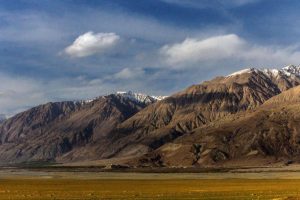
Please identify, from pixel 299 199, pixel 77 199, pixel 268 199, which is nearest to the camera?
pixel 299 199

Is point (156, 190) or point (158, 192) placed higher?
point (158, 192)

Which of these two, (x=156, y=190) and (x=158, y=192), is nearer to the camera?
(x=158, y=192)

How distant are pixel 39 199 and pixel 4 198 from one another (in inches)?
193

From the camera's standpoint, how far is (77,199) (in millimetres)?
56438

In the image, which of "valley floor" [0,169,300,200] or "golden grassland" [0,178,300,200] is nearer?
"golden grassland" [0,178,300,200]

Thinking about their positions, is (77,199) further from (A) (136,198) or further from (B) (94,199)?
(A) (136,198)

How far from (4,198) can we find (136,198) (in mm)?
14890

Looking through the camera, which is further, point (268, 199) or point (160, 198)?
point (160, 198)

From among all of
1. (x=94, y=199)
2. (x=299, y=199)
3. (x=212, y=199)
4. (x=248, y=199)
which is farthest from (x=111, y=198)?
(x=299, y=199)

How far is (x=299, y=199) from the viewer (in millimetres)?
48000

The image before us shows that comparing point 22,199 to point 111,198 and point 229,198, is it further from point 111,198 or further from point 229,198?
point 229,198

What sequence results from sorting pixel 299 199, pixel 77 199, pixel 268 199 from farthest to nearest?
1. pixel 77 199
2. pixel 268 199
3. pixel 299 199

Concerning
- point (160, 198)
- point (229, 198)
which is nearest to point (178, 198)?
point (160, 198)

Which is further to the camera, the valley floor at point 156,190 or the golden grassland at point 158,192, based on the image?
the valley floor at point 156,190
